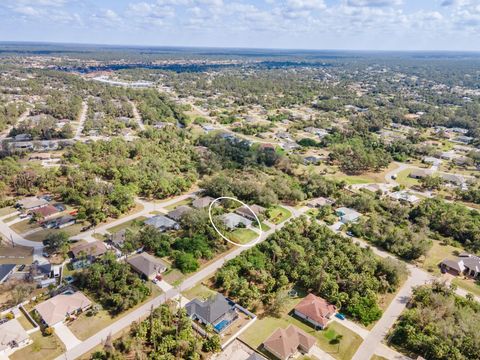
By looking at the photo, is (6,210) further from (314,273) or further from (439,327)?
(439,327)

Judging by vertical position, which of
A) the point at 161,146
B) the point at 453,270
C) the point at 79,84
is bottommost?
the point at 453,270

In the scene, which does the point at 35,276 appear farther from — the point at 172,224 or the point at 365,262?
the point at 365,262

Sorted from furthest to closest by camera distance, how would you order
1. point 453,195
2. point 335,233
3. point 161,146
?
point 161,146 < point 453,195 < point 335,233

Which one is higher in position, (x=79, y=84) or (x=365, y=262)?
(x=79, y=84)

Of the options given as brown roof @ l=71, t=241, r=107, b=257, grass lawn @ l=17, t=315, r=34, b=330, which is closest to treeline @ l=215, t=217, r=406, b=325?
brown roof @ l=71, t=241, r=107, b=257

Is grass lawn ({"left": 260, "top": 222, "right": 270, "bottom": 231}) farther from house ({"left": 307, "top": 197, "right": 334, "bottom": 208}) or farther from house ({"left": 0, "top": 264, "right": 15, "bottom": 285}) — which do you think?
house ({"left": 0, "top": 264, "right": 15, "bottom": 285})

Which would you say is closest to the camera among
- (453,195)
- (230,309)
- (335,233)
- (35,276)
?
(230,309)

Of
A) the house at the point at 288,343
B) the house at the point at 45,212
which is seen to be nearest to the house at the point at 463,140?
the house at the point at 288,343

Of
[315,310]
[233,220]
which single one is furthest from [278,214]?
[315,310]

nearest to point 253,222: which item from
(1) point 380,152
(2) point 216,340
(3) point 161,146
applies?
(2) point 216,340
